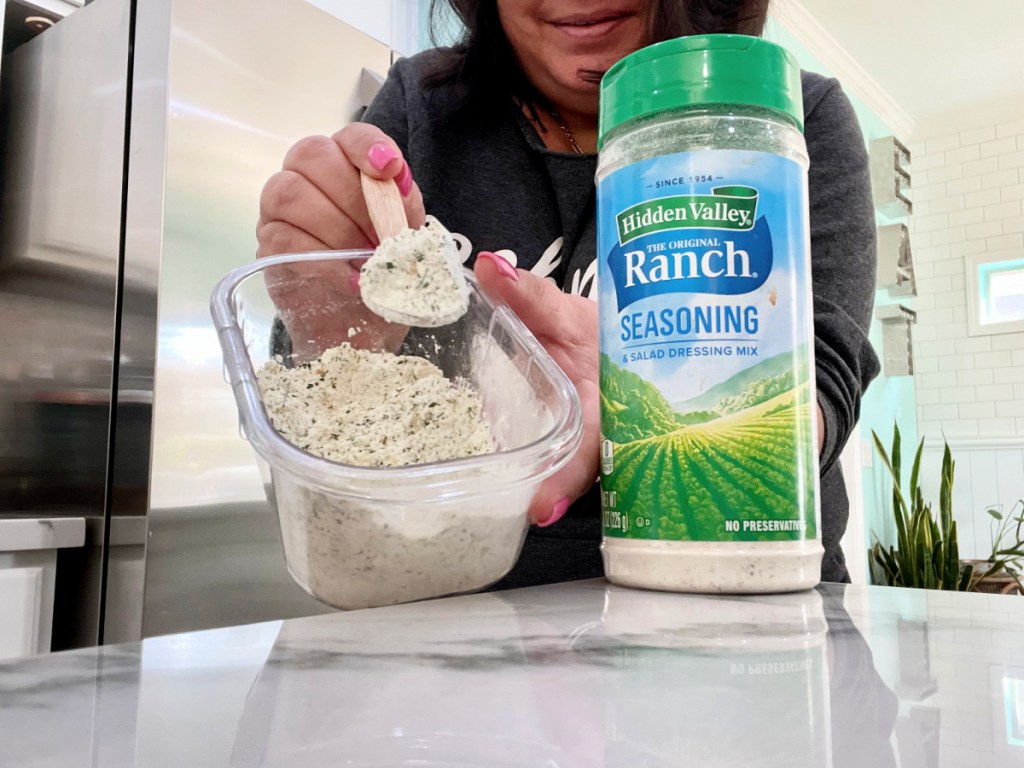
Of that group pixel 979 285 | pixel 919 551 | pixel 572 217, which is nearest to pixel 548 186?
pixel 572 217

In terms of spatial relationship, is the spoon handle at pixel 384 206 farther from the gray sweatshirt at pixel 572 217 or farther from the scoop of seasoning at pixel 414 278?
the gray sweatshirt at pixel 572 217

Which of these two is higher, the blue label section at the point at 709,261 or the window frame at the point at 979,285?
the window frame at the point at 979,285

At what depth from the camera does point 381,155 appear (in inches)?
17.9

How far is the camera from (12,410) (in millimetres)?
1156

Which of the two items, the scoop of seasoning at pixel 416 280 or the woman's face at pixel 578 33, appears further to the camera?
the woman's face at pixel 578 33

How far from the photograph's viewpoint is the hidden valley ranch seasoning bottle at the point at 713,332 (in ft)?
1.04

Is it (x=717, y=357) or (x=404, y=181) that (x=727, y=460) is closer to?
(x=717, y=357)

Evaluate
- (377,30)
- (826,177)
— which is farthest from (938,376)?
(826,177)

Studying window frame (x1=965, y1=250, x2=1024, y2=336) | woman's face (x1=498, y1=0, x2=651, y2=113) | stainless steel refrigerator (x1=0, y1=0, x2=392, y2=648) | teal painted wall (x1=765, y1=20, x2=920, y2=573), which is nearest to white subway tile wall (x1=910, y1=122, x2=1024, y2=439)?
window frame (x1=965, y1=250, x2=1024, y2=336)

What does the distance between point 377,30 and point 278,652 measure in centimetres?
152

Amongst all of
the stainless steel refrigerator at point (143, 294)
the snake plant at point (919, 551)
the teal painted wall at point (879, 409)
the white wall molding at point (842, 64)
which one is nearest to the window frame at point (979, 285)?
the teal painted wall at point (879, 409)

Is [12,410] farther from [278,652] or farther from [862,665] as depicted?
[862,665]

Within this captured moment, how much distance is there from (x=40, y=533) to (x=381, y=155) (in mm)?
678

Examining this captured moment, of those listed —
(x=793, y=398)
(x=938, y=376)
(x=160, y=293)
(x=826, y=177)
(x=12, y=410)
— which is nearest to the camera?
(x=793, y=398)
